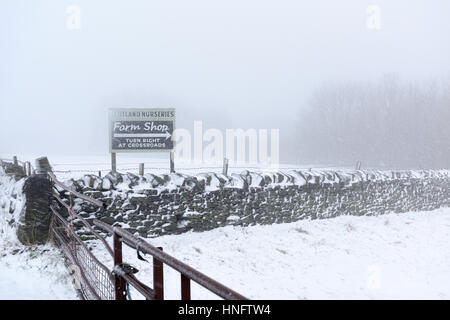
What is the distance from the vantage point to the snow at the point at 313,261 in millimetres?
6445

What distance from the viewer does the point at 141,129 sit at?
31.3ft

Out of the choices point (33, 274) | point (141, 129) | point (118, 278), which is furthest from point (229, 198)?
point (118, 278)

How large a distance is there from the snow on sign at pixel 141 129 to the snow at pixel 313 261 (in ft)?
9.17

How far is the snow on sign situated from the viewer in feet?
30.7

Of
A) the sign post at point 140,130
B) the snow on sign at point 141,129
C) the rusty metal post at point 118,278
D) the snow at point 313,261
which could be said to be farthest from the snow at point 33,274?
the snow on sign at point 141,129

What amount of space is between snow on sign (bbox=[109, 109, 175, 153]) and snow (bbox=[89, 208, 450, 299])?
280 centimetres

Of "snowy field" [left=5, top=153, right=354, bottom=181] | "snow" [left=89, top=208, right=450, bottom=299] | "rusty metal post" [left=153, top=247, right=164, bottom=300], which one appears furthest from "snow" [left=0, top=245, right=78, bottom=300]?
"snowy field" [left=5, top=153, right=354, bottom=181]

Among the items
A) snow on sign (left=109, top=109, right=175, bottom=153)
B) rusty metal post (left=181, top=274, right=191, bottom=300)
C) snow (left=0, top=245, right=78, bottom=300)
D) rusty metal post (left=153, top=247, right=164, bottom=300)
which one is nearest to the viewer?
rusty metal post (left=181, top=274, right=191, bottom=300)

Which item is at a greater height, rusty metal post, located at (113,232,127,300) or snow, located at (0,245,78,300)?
rusty metal post, located at (113,232,127,300)

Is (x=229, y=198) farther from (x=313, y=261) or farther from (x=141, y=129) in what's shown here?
(x=141, y=129)

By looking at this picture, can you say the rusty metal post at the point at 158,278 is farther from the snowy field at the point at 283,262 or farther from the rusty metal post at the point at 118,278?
the snowy field at the point at 283,262

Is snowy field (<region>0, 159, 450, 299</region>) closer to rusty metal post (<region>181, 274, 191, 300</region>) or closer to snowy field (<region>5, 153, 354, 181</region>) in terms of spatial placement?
rusty metal post (<region>181, 274, 191, 300</region>)

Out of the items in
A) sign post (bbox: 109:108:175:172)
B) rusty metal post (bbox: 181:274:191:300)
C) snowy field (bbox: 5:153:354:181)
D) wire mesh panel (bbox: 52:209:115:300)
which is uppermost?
sign post (bbox: 109:108:175:172)

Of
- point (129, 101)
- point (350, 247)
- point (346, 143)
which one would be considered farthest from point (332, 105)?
point (350, 247)
